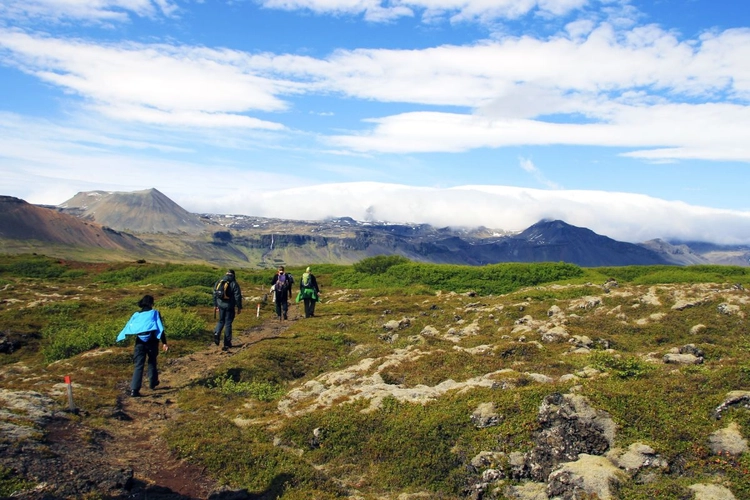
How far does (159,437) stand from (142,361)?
4377 mm

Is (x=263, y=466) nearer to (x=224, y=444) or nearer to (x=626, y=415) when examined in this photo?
(x=224, y=444)

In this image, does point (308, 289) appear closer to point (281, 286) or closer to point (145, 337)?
point (281, 286)

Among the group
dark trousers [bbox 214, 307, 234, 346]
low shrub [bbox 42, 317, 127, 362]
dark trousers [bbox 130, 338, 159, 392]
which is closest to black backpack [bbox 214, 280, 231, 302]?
dark trousers [bbox 214, 307, 234, 346]

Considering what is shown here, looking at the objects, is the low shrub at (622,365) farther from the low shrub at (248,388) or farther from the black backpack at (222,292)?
the black backpack at (222,292)

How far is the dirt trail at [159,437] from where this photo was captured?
1161 cm

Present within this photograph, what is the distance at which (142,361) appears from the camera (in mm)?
17766

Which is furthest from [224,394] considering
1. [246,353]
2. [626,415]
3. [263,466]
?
[626,415]

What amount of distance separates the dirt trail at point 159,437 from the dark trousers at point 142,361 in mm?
410

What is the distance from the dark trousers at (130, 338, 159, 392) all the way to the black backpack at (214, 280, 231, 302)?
6.84 m

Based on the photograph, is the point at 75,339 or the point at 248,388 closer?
Answer: the point at 248,388

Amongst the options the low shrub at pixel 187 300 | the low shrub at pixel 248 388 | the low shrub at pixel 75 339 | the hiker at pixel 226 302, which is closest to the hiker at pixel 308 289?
the hiker at pixel 226 302

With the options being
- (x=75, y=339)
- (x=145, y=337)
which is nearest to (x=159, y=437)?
(x=145, y=337)

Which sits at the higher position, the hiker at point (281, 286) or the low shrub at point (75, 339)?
the hiker at point (281, 286)

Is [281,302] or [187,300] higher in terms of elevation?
[281,302]
